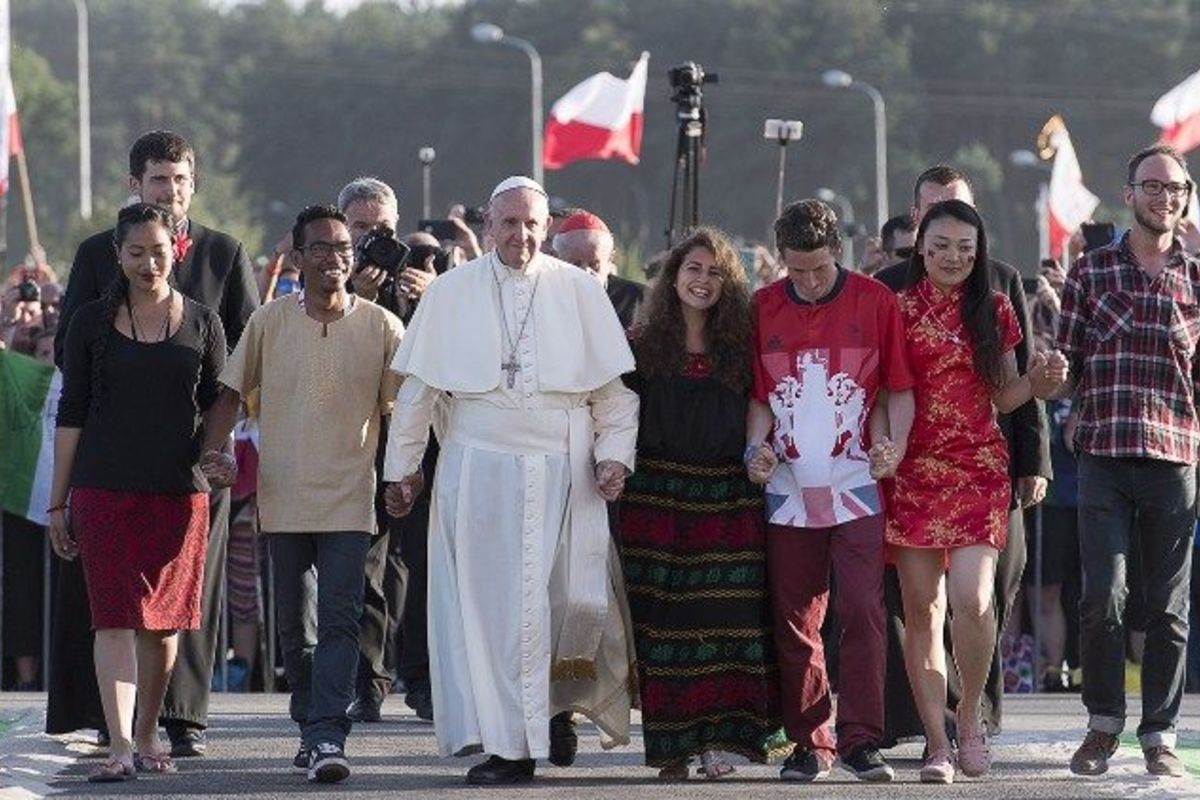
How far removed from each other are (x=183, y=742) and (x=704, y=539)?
7.12 ft

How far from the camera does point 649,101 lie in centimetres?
9056

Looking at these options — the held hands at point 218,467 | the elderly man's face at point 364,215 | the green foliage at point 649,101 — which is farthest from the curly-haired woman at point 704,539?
the green foliage at point 649,101

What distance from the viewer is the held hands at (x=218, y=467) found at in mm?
11438

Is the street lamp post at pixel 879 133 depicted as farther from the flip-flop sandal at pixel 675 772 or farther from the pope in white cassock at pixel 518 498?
the flip-flop sandal at pixel 675 772

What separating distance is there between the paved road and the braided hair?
132 cm

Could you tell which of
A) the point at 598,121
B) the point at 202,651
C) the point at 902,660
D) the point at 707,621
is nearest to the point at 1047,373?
the point at 707,621

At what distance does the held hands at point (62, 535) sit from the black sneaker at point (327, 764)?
1.11 meters

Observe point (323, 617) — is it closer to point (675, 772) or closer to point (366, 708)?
point (675, 772)

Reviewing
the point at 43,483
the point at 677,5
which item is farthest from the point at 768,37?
the point at 43,483

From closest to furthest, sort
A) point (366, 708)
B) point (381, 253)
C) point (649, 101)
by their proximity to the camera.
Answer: point (381, 253)
point (366, 708)
point (649, 101)

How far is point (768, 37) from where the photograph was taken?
93.6 m

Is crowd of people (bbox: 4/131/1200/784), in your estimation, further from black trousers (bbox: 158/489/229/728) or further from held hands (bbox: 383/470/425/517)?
black trousers (bbox: 158/489/229/728)

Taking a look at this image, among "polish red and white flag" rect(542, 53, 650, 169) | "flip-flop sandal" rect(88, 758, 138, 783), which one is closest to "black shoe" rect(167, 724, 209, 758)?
"flip-flop sandal" rect(88, 758, 138, 783)

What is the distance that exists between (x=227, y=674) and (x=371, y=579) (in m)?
3.67
